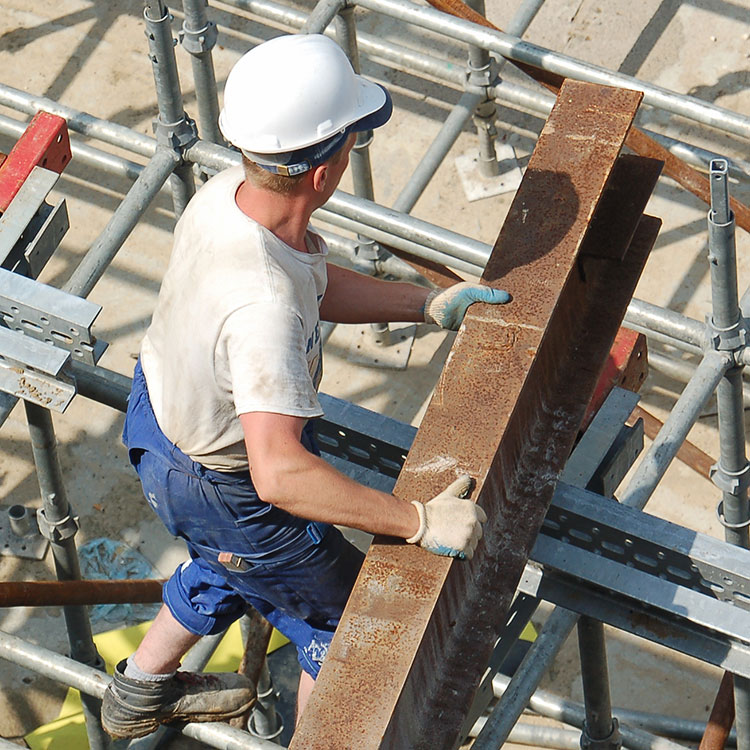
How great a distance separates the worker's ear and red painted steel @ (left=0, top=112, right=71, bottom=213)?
1.70 m

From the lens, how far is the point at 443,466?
3992mm

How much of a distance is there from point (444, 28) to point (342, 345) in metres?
3.34

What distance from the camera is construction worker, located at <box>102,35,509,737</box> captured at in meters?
3.78

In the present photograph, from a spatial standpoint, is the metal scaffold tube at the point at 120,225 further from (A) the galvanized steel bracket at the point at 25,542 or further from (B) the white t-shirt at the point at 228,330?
(A) the galvanized steel bracket at the point at 25,542

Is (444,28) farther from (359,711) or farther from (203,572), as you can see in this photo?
(359,711)

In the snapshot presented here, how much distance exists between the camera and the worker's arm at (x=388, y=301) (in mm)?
4462

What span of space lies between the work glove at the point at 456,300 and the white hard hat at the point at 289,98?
706 millimetres

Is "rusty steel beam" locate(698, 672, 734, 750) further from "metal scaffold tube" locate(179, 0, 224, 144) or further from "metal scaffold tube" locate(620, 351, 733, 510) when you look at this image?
"metal scaffold tube" locate(179, 0, 224, 144)

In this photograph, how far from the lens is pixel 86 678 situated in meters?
5.53

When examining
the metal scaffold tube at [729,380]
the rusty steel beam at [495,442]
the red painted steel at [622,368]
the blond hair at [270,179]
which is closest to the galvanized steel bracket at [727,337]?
the metal scaffold tube at [729,380]

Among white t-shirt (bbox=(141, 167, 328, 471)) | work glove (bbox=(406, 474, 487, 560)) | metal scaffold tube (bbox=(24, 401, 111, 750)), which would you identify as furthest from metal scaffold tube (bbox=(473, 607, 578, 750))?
metal scaffold tube (bbox=(24, 401, 111, 750))

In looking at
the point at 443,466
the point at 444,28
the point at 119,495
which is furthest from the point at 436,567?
the point at 119,495

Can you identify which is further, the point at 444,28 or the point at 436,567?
the point at 444,28

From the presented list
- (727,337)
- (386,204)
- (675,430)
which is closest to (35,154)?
(675,430)
